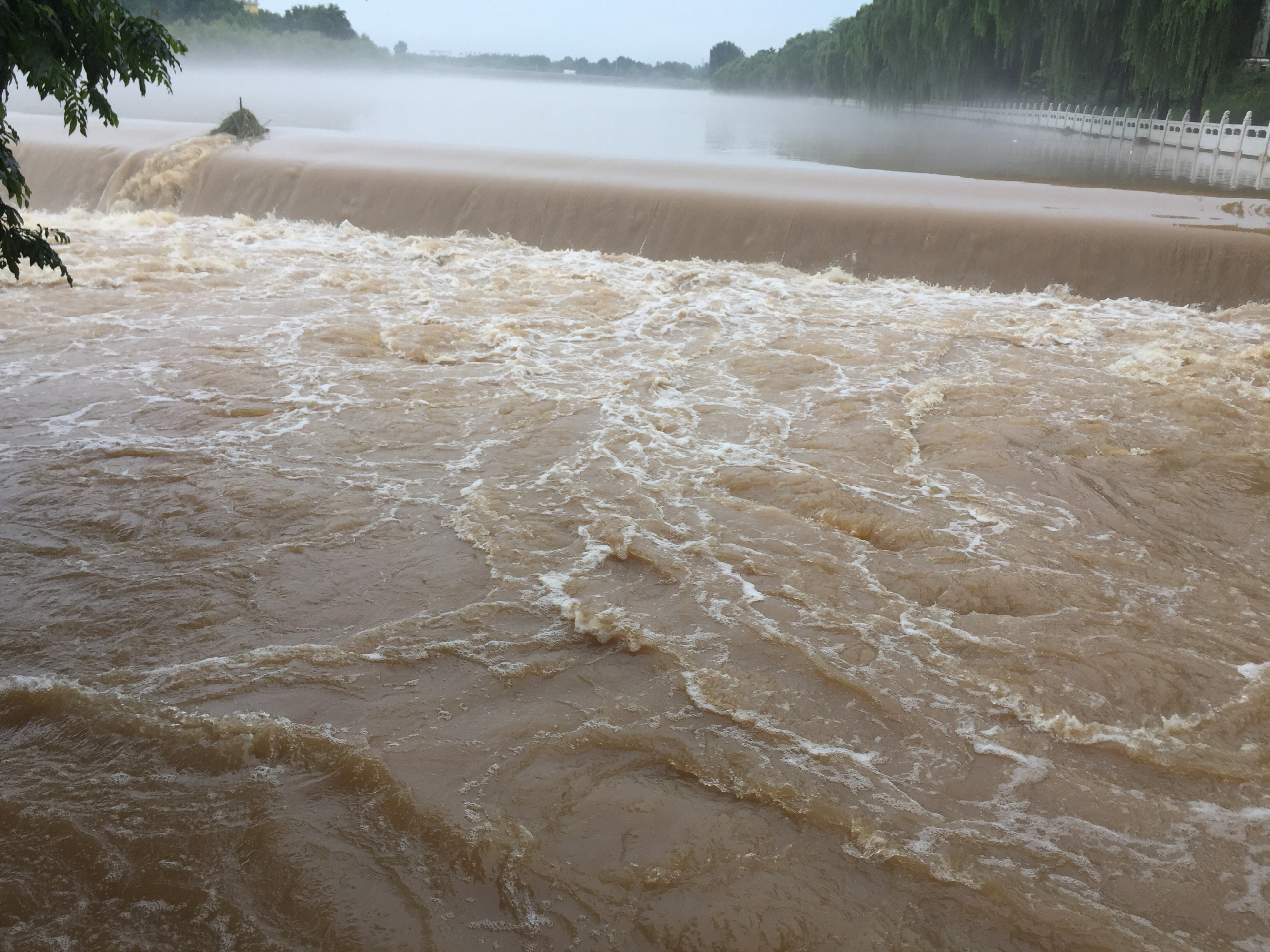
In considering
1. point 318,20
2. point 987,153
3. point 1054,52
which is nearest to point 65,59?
point 987,153

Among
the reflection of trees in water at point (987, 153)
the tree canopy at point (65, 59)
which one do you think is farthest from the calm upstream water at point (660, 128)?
the tree canopy at point (65, 59)

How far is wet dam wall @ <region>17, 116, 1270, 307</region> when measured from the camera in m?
8.85

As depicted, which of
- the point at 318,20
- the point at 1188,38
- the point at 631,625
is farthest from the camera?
the point at 318,20

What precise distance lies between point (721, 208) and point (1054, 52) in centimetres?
1501

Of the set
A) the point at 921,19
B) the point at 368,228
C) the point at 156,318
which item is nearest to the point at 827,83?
the point at 921,19

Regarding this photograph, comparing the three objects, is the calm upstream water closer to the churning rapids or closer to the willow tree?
the willow tree

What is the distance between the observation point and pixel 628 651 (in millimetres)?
3426

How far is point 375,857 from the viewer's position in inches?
97.4

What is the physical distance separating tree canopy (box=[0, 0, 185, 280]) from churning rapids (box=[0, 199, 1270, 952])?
1.43m

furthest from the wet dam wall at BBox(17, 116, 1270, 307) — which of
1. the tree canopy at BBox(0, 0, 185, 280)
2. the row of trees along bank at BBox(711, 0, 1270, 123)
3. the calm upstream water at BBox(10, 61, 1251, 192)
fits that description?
the row of trees along bank at BBox(711, 0, 1270, 123)

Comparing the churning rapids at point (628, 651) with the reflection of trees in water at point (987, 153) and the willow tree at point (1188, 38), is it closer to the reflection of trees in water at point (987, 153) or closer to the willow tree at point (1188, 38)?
the reflection of trees in water at point (987, 153)

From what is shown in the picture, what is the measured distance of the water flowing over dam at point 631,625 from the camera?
241 cm

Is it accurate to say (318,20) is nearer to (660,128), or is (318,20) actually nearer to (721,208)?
(660,128)

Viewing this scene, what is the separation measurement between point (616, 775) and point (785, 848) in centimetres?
55
